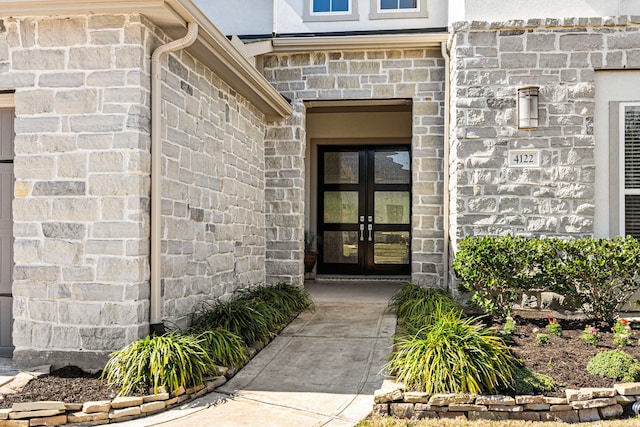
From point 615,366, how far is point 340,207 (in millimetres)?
7130

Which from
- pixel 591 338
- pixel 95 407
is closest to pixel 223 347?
pixel 95 407

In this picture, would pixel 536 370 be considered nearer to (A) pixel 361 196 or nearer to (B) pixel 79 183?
(B) pixel 79 183

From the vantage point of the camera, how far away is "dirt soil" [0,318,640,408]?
4348mm

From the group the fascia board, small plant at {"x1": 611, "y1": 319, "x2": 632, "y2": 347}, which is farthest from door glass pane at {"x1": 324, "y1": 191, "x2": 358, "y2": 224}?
small plant at {"x1": 611, "y1": 319, "x2": 632, "y2": 347}

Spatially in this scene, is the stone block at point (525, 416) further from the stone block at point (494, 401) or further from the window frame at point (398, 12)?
the window frame at point (398, 12)

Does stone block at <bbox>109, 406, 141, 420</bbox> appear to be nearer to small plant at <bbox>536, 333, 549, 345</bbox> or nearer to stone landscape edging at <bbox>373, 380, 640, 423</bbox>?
stone landscape edging at <bbox>373, 380, 640, 423</bbox>

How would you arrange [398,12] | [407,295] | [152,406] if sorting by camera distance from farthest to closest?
[398,12] < [407,295] < [152,406]

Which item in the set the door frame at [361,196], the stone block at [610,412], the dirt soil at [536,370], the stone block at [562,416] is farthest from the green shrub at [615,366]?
the door frame at [361,196]

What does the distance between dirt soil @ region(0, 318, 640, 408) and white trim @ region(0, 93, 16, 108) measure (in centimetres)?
233

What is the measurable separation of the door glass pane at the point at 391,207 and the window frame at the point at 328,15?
374cm

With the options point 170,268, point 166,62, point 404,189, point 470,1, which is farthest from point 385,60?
point 170,268

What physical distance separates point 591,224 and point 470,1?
3.07 m

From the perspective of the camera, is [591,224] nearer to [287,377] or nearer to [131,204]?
[287,377]

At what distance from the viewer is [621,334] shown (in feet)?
18.7
